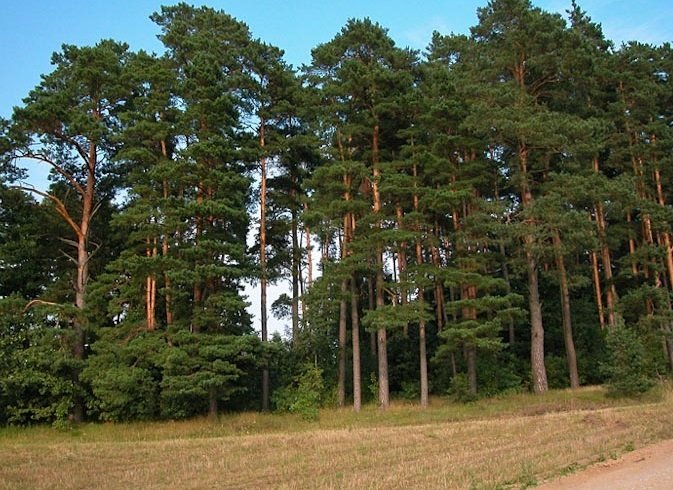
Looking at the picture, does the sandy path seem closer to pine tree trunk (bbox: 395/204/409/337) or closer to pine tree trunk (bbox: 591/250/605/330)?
pine tree trunk (bbox: 395/204/409/337)

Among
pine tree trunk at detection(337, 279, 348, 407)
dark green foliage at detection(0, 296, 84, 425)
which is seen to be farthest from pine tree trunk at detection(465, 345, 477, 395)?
dark green foliage at detection(0, 296, 84, 425)

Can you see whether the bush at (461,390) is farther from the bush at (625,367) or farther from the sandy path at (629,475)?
the sandy path at (629,475)

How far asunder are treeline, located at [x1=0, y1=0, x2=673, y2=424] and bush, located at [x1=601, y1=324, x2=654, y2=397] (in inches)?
4.5

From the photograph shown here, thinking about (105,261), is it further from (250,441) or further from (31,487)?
(31,487)

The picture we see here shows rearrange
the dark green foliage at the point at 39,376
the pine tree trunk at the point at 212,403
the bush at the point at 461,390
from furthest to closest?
the bush at the point at 461,390
the pine tree trunk at the point at 212,403
the dark green foliage at the point at 39,376

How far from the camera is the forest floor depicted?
11.0 m

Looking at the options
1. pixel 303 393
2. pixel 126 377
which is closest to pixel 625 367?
pixel 303 393

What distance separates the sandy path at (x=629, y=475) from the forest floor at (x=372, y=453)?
28 centimetres

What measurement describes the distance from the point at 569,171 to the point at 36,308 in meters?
25.1

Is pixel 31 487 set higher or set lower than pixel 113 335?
lower

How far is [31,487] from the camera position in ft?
39.3

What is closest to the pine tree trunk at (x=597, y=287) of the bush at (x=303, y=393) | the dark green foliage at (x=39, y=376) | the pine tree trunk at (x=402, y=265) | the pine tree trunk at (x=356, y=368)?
the pine tree trunk at (x=402, y=265)

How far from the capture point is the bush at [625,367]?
79.3 feet

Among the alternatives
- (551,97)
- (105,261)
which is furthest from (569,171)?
(105,261)
